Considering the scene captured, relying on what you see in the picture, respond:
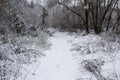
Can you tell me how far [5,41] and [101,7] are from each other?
40.5 feet

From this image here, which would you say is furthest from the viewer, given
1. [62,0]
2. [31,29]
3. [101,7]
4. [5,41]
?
[62,0]

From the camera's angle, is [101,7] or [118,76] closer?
[118,76]

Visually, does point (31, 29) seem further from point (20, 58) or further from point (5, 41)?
point (20, 58)

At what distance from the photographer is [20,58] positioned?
22.5 ft

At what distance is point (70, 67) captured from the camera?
21.8 feet

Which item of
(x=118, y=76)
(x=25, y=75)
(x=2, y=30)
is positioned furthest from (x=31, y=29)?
(x=118, y=76)

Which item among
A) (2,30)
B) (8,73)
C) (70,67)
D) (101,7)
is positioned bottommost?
(70,67)

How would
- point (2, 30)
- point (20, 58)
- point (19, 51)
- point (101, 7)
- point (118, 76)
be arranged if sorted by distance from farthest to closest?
point (101, 7)
point (2, 30)
point (19, 51)
point (20, 58)
point (118, 76)

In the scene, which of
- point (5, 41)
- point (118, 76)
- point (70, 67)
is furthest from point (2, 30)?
point (118, 76)

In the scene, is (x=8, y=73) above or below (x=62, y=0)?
below

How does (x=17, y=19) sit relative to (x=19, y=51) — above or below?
above

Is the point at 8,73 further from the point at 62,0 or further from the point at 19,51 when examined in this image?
the point at 62,0

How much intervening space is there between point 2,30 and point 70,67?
19.3 ft

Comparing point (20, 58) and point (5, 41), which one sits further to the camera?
point (5, 41)
